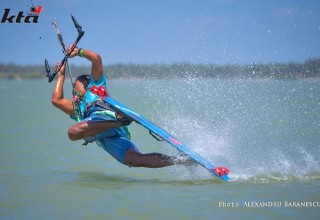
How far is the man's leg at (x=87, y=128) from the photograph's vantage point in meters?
8.11

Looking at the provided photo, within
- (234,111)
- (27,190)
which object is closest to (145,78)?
(234,111)

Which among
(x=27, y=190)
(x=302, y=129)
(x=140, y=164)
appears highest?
(x=302, y=129)

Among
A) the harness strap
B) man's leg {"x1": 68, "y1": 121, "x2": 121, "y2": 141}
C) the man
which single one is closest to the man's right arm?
the man

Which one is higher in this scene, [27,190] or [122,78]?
[122,78]

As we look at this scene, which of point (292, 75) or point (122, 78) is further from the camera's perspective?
point (292, 75)

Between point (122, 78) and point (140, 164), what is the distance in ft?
18.4

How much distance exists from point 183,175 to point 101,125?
1618 millimetres

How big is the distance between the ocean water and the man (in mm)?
373

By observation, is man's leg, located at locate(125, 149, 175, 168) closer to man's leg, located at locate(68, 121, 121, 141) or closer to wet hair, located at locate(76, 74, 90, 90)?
man's leg, located at locate(68, 121, 121, 141)

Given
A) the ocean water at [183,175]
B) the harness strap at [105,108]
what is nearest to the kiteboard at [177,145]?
the harness strap at [105,108]

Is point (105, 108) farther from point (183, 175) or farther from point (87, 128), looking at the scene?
point (183, 175)

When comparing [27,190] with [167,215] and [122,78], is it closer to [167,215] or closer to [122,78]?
[167,215]

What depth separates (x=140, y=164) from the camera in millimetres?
8305

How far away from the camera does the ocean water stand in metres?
6.72
